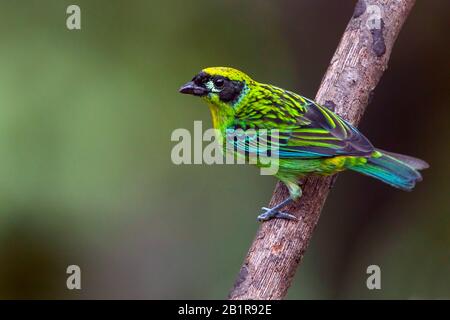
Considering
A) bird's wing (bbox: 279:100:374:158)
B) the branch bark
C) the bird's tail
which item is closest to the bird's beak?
bird's wing (bbox: 279:100:374:158)

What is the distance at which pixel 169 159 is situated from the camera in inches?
236

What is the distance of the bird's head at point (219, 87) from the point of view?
160 inches

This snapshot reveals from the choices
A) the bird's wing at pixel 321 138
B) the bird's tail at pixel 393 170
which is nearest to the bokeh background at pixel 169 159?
the bird's tail at pixel 393 170

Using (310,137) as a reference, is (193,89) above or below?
above

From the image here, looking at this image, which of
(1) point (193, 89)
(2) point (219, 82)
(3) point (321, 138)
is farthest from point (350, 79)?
(1) point (193, 89)

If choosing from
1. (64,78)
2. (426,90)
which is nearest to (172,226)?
(64,78)

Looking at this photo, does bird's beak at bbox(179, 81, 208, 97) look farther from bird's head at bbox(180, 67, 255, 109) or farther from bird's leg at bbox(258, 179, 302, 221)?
bird's leg at bbox(258, 179, 302, 221)

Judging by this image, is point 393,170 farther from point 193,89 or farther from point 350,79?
point 193,89

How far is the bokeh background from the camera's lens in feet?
17.6

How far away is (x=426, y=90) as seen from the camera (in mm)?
5746

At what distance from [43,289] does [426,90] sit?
11.7 feet

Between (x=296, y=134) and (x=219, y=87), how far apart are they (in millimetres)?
574

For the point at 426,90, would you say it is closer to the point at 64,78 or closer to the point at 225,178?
the point at 225,178

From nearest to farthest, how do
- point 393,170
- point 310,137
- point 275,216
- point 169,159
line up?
point 275,216
point 393,170
point 310,137
point 169,159
